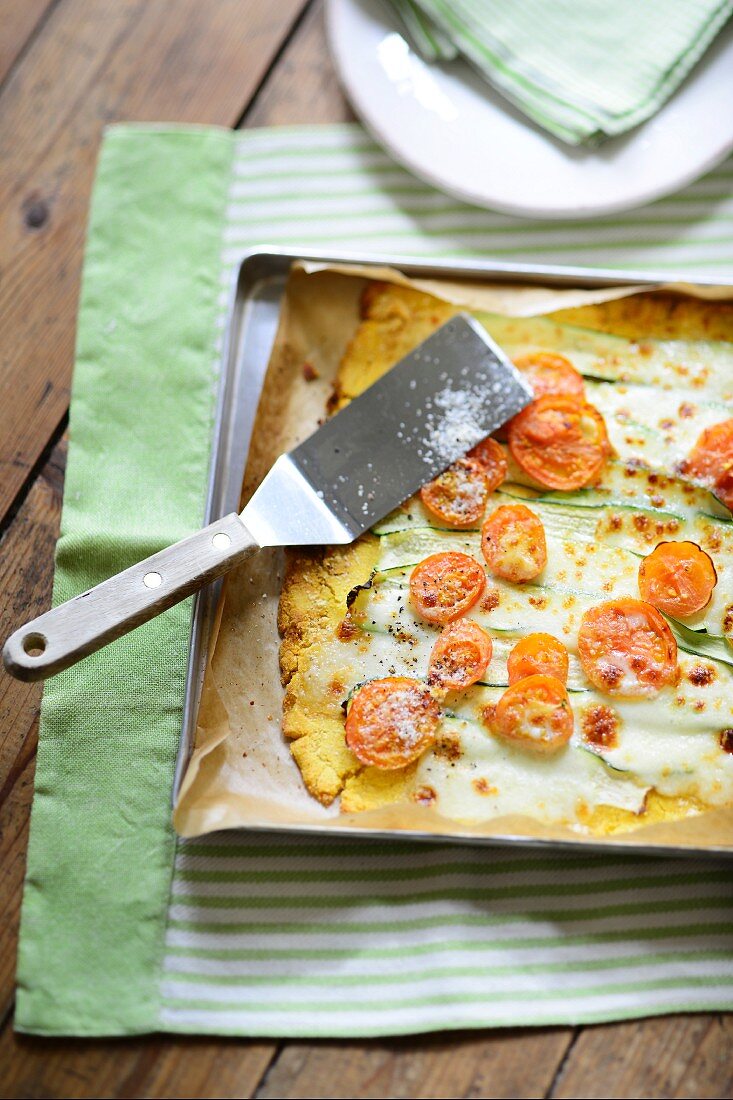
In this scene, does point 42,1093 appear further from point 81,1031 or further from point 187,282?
point 187,282

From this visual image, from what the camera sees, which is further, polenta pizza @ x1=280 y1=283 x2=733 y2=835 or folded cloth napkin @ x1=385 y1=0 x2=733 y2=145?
folded cloth napkin @ x1=385 y1=0 x2=733 y2=145

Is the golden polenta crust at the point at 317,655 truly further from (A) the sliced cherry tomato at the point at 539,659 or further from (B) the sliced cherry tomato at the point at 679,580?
(B) the sliced cherry tomato at the point at 679,580

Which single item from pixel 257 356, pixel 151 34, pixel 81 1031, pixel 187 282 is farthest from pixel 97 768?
pixel 151 34

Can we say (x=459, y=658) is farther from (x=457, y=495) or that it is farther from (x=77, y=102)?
(x=77, y=102)

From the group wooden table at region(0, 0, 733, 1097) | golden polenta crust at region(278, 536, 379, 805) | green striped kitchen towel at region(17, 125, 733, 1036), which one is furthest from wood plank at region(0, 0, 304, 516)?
golden polenta crust at region(278, 536, 379, 805)

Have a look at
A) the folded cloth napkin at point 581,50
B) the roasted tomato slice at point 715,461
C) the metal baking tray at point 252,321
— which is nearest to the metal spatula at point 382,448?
the metal baking tray at point 252,321

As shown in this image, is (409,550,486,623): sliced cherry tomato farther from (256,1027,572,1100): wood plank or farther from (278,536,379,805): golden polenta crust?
(256,1027,572,1100): wood plank
